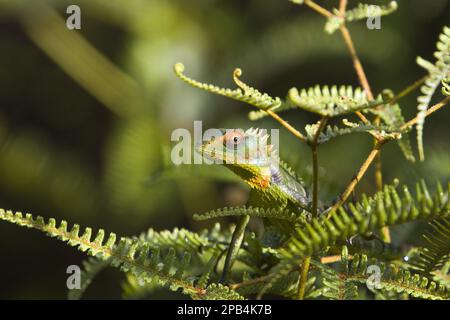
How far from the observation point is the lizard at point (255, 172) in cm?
112

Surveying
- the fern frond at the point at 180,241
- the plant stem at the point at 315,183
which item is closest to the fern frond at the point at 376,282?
the plant stem at the point at 315,183

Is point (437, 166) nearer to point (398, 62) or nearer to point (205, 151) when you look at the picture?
point (205, 151)

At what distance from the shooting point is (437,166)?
1457mm

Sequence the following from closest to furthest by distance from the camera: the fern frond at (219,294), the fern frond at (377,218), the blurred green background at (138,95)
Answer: the fern frond at (377,218)
the fern frond at (219,294)
the blurred green background at (138,95)

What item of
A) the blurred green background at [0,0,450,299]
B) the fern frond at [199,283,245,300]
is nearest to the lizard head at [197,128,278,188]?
the fern frond at [199,283,245,300]

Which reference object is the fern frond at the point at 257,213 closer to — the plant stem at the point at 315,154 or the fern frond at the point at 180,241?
the plant stem at the point at 315,154

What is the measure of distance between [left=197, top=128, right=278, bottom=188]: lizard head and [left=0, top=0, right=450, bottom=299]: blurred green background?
1.13 metres

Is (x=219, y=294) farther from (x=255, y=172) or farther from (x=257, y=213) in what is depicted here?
(x=255, y=172)

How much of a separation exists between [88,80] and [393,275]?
7.99 ft

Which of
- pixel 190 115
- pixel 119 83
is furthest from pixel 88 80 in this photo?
pixel 190 115

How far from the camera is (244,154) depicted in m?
1.17

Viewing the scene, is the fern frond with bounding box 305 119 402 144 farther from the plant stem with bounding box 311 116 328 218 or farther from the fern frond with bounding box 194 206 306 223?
the fern frond with bounding box 194 206 306 223

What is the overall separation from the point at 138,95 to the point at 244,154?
1967mm

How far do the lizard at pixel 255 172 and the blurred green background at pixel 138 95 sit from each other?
1126 millimetres
